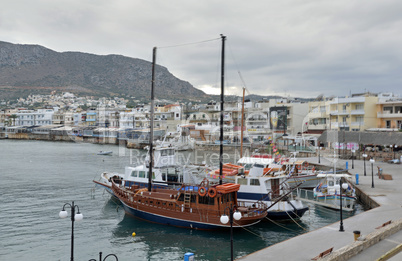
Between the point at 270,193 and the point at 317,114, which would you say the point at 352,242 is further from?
the point at 317,114

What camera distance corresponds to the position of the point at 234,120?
9181 cm

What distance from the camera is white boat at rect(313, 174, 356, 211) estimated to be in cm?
2489

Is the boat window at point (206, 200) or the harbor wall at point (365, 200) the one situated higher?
the boat window at point (206, 200)

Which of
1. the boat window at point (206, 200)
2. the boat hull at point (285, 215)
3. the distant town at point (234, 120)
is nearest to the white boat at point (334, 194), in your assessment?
the boat hull at point (285, 215)

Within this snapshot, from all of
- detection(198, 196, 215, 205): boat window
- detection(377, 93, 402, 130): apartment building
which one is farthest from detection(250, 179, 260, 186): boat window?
detection(377, 93, 402, 130): apartment building

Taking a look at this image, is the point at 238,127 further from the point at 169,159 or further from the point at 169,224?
the point at 169,224

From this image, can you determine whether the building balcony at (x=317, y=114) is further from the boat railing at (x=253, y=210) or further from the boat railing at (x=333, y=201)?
the boat railing at (x=253, y=210)

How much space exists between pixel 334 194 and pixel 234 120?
66.0 metres

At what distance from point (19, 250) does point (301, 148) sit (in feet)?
162

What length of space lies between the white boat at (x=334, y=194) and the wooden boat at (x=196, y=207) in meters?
7.17

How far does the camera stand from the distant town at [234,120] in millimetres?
58094

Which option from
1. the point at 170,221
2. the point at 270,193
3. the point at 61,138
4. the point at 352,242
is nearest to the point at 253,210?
the point at 270,193

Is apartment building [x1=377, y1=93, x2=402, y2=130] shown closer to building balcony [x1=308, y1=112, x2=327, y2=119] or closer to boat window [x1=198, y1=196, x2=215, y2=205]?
building balcony [x1=308, y1=112, x2=327, y2=119]

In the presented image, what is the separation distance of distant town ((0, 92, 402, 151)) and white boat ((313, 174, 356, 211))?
1174cm
